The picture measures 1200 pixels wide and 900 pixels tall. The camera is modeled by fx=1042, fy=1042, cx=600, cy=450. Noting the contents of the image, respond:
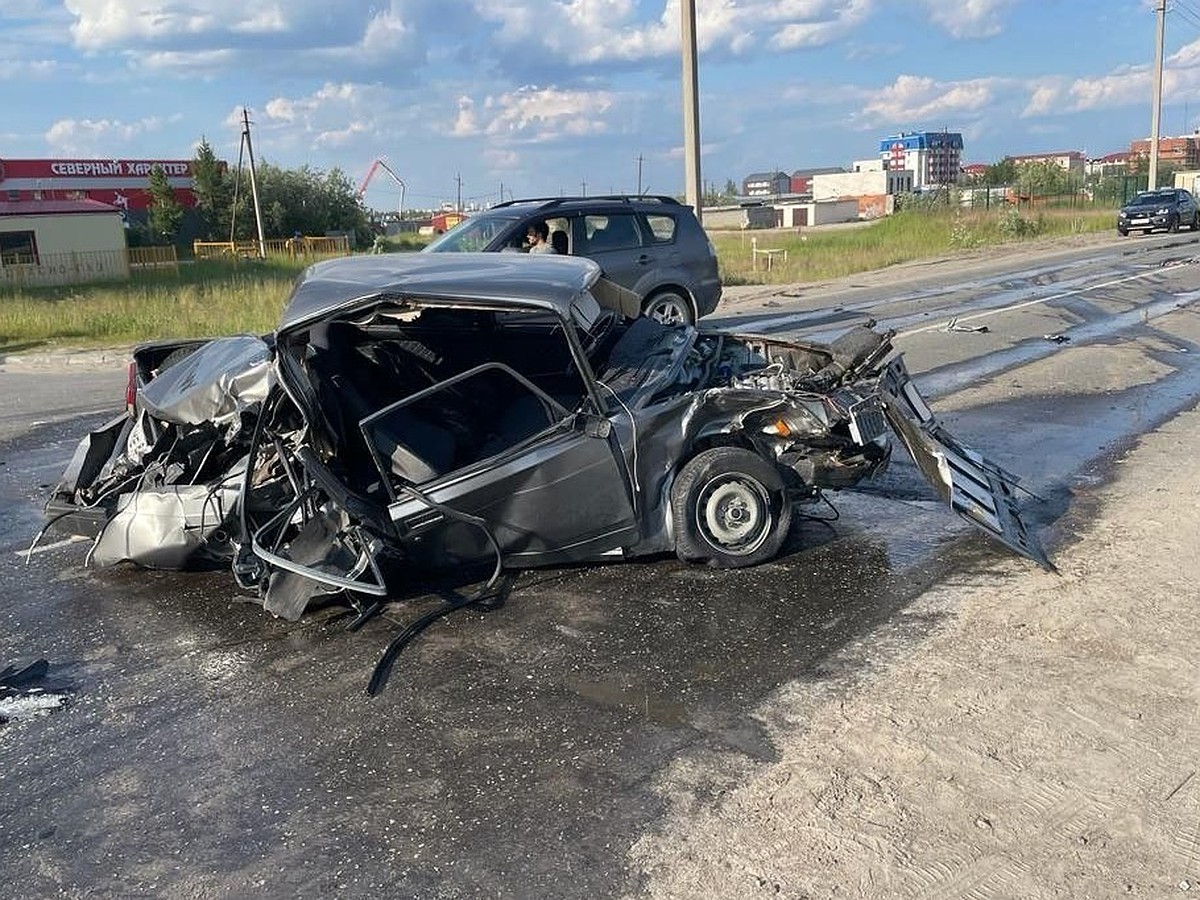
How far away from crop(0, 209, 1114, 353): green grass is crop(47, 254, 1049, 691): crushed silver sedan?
680 cm

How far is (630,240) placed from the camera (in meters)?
12.6

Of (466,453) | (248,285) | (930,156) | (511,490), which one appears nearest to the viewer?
(511,490)

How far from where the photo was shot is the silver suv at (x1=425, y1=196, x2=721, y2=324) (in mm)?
11898

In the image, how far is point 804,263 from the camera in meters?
30.7

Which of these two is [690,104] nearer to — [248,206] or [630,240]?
[630,240]

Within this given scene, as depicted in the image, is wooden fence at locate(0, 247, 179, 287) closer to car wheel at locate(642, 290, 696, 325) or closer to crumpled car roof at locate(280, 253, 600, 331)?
car wheel at locate(642, 290, 696, 325)

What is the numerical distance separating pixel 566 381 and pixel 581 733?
268 centimetres

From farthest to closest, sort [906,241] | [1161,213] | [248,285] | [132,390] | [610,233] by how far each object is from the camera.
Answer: [906,241], [1161,213], [248,285], [610,233], [132,390]

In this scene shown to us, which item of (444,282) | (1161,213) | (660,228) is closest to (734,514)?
(444,282)

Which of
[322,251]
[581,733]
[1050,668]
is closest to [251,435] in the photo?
[581,733]

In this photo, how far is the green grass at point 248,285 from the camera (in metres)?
17.3

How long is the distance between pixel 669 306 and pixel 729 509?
8050mm

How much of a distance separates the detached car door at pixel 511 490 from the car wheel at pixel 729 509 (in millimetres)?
297

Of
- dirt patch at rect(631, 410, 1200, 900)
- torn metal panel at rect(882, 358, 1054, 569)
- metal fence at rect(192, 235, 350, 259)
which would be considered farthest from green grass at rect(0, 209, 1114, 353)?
dirt patch at rect(631, 410, 1200, 900)
